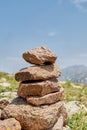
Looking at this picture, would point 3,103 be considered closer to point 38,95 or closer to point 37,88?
point 38,95

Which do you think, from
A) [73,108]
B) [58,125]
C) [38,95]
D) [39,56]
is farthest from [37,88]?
[73,108]

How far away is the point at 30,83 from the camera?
17.9 metres

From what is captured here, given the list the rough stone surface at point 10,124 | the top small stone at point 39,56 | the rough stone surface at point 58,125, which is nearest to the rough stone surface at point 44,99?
the rough stone surface at point 58,125

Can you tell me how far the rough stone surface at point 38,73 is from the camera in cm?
1759

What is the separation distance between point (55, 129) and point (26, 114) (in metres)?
1.55

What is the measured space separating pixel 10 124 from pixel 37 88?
2078mm

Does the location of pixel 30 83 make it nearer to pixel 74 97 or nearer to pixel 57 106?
pixel 57 106

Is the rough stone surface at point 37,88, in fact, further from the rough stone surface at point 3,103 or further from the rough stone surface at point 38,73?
the rough stone surface at point 3,103

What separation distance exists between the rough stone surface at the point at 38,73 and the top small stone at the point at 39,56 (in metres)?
0.29

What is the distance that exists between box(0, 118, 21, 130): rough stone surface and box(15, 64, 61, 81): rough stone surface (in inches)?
78.9

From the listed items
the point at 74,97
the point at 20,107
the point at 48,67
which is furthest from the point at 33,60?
the point at 74,97

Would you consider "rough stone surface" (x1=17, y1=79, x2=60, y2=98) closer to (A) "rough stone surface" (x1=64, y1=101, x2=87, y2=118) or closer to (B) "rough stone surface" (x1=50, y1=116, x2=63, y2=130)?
(B) "rough stone surface" (x1=50, y1=116, x2=63, y2=130)

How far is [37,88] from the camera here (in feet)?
57.9

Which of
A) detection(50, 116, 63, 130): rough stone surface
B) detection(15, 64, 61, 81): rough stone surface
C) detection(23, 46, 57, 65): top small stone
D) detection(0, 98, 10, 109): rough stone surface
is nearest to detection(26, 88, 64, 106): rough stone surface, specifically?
detection(15, 64, 61, 81): rough stone surface
